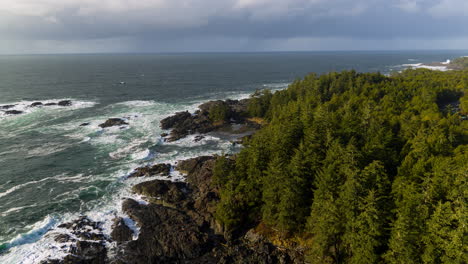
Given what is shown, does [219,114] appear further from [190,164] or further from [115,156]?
[115,156]

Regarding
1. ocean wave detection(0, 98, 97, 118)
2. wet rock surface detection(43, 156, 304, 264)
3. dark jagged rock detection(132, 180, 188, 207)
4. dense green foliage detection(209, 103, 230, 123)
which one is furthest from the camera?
ocean wave detection(0, 98, 97, 118)

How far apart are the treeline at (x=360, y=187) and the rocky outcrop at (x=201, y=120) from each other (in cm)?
3940

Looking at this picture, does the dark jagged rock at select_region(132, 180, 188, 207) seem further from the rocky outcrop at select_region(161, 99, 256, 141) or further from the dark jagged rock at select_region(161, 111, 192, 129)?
the dark jagged rock at select_region(161, 111, 192, 129)

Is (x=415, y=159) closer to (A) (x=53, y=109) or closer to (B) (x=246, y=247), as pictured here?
(B) (x=246, y=247)

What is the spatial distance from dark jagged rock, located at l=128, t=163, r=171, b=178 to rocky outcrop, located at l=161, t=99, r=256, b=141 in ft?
66.5

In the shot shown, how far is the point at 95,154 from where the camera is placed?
219ft

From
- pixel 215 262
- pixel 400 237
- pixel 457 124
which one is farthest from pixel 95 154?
pixel 457 124

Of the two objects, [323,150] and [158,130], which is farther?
[158,130]

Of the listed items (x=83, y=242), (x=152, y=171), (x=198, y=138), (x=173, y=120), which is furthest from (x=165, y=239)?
(x=173, y=120)

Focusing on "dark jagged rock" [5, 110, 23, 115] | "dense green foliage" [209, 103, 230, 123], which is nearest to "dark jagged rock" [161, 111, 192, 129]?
"dense green foliage" [209, 103, 230, 123]

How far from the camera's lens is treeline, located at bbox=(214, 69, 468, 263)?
24922 mm

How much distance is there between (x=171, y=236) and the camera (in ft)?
126

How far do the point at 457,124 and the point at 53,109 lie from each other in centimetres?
12418

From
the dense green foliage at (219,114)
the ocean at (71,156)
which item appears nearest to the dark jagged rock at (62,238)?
the ocean at (71,156)
